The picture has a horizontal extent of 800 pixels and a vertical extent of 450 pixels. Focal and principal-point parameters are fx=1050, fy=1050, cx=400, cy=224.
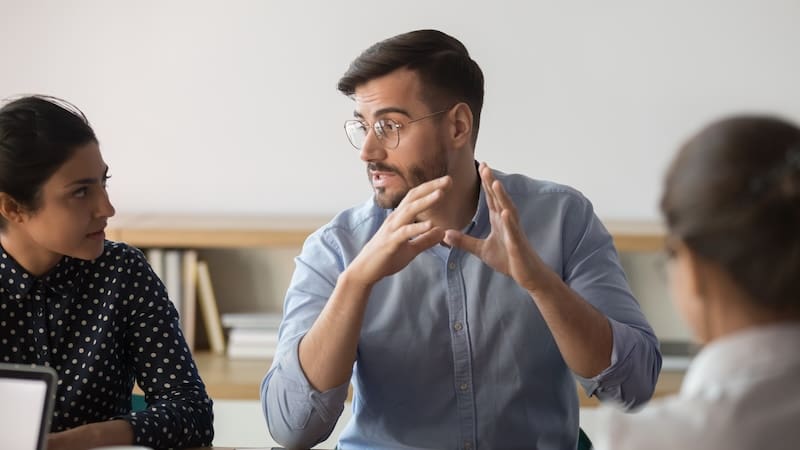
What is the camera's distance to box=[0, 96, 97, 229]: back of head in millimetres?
2047

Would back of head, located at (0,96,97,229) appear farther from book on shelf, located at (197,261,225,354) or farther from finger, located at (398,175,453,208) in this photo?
book on shelf, located at (197,261,225,354)

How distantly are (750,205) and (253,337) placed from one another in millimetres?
2725

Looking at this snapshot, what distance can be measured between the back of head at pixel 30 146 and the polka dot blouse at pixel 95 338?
0.16 meters

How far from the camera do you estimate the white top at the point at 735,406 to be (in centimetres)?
103

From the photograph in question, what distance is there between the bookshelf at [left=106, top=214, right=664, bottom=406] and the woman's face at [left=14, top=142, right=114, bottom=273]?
4.09 feet

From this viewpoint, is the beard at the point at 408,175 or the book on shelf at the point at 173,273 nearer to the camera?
the beard at the point at 408,175

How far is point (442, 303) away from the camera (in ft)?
6.84

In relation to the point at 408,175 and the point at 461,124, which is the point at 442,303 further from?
the point at 461,124

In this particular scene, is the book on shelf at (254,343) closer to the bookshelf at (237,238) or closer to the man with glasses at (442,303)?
the bookshelf at (237,238)

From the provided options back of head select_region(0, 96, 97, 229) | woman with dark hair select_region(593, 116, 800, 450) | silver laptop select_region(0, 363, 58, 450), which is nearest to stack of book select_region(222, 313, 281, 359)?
back of head select_region(0, 96, 97, 229)

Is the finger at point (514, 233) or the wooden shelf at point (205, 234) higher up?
the finger at point (514, 233)

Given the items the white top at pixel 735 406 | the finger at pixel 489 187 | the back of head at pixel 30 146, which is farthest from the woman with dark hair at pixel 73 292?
the white top at pixel 735 406

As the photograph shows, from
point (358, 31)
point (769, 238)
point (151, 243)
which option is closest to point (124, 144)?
point (151, 243)

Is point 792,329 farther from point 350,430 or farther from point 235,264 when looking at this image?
point 235,264
